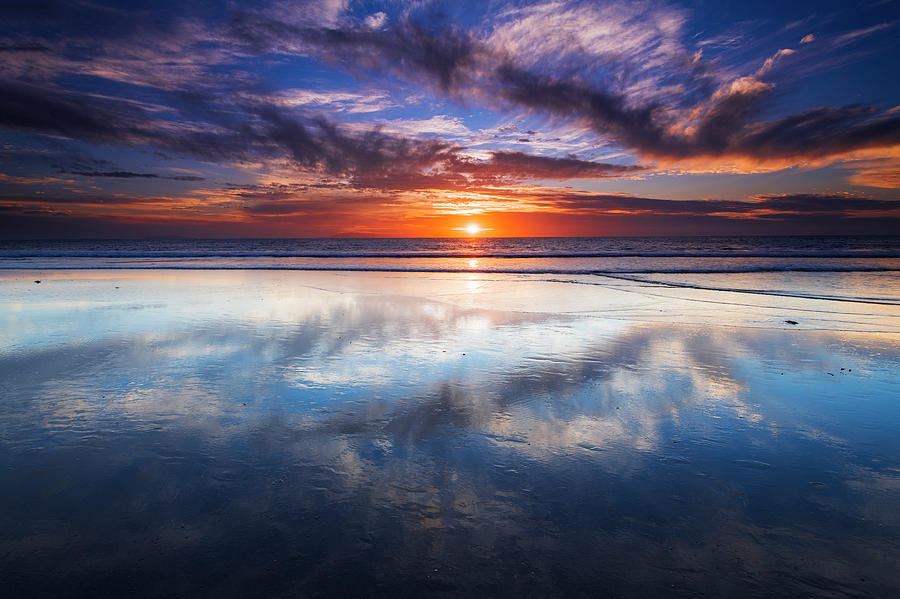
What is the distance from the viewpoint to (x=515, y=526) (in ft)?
9.91

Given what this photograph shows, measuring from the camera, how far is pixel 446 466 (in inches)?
150

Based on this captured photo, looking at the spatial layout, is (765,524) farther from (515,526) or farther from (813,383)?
(813,383)

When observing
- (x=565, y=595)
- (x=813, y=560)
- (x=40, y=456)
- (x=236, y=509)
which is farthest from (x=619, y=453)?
(x=40, y=456)

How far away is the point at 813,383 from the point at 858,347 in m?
3.29

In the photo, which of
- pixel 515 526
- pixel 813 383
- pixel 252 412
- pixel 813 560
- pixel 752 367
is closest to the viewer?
pixel 813 560

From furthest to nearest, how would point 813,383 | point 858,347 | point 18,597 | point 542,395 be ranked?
point 858,347 → point 813,383 → point 542,395 → point 18,597

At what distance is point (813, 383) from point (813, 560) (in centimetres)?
444

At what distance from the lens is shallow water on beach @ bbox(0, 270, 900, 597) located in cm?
263

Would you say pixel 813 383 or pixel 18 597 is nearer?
pixel 18 597

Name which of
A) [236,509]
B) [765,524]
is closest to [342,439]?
[236,509]

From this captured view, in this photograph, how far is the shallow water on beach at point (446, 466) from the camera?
2.63 meters

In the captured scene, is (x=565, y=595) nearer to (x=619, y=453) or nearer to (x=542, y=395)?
(x=619, y=453)

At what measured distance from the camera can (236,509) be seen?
3.17 metres

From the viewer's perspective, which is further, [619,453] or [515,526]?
[619,453]
